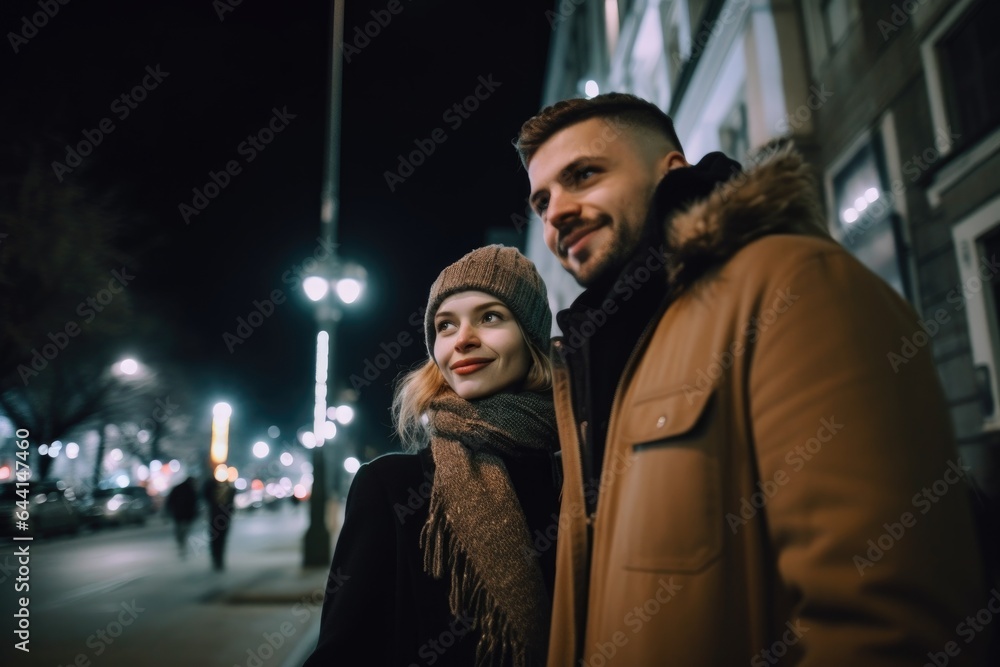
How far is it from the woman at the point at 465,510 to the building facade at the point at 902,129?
13.8 ft

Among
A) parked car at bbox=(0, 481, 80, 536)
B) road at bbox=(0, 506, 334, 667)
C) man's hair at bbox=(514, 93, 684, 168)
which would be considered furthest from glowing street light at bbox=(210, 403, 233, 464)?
man's hair at bbox=(514, 93, 684, 168)

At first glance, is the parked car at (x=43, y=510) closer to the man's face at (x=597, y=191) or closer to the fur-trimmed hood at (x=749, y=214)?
the man's face at (x=597, y=191)

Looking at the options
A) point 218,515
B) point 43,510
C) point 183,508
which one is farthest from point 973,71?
point 43,510

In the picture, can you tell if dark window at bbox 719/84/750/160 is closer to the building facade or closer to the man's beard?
the building facade

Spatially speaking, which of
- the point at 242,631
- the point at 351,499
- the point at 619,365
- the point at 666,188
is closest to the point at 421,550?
the point at 351,499

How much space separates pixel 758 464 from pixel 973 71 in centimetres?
677

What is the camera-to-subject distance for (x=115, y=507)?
1056 inches

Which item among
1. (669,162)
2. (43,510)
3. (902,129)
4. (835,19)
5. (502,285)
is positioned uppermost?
(835,19)

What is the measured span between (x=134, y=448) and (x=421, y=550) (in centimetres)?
4501

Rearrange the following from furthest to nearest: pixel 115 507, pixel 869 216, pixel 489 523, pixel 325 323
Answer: pixel 115 507, pixel 325 323, pixel 869 216, pixel 489 523

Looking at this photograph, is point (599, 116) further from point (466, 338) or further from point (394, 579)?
point (394, 579)

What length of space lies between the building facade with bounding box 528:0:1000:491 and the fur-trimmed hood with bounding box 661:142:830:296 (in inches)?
180

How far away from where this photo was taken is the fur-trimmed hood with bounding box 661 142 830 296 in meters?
1.34

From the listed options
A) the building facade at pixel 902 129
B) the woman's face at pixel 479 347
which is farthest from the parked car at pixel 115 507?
the woman's face at pixel 479 347
